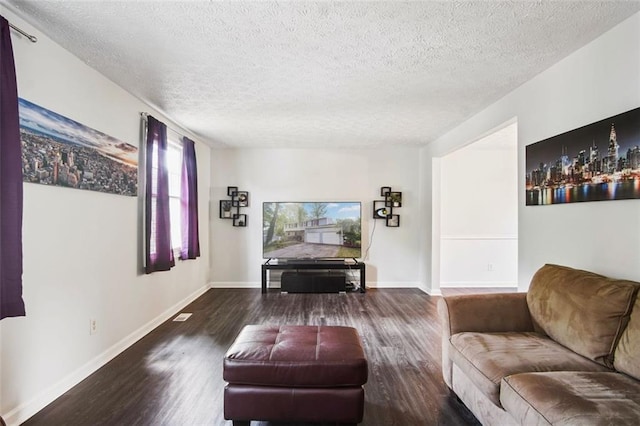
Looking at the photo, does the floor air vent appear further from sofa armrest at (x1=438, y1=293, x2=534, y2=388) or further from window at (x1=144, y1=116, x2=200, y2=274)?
sofa armrest at (x1=438, y1=293, x2=534, y2=388)

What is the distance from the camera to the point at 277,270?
571cm

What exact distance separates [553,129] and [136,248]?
3.91 m

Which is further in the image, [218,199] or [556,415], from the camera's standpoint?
[218,199]

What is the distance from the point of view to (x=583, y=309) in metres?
1.84

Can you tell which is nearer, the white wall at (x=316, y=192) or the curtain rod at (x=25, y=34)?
the curtain rod at (x=25, y=34)

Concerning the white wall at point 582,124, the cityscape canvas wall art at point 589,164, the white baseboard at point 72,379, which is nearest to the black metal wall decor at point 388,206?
the white wall at point 582,124

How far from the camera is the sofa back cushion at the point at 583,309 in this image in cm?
170

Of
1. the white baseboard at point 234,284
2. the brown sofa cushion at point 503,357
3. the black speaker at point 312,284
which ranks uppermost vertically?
the brown sofa cushion at point 503,357

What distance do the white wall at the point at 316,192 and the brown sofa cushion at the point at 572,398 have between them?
4261mm

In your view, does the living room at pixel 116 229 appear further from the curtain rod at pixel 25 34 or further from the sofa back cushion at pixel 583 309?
the sofa back cushion at pixel 583 309

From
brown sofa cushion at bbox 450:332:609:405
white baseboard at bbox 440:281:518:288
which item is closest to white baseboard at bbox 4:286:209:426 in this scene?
brown sofa cushion at bbox 450:332:609:405

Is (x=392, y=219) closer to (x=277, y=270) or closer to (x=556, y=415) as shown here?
(x=277, y=270)

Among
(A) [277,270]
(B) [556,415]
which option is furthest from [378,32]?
(A) [277,270]

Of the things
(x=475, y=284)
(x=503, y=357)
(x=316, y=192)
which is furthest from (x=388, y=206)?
(x=503, y=357)
